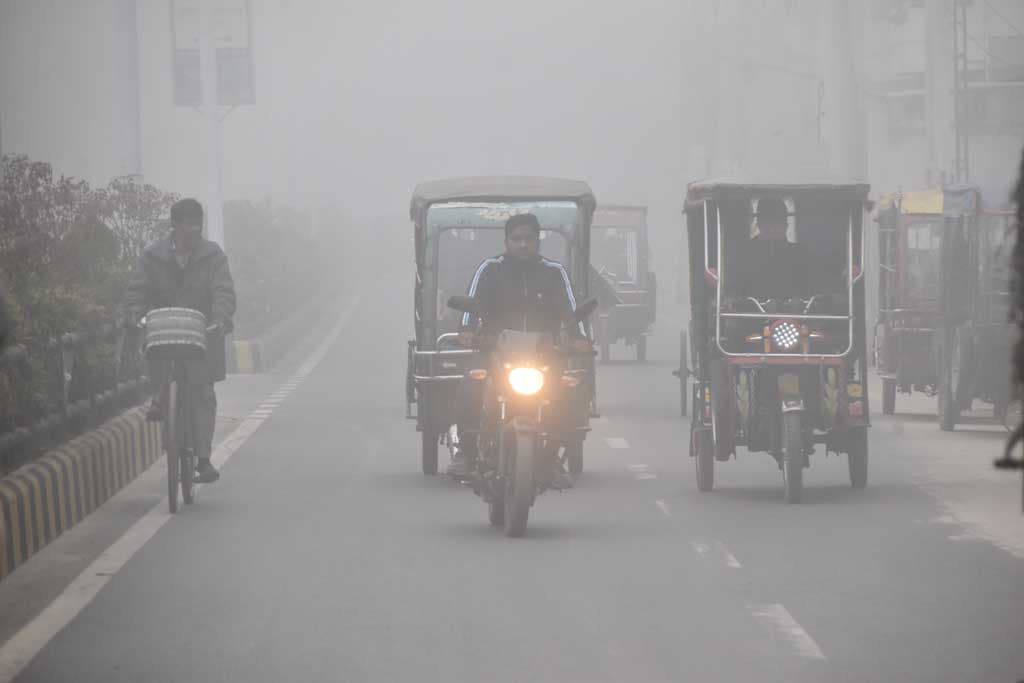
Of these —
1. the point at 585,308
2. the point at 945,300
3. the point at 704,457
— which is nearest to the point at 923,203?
the point at 945,300

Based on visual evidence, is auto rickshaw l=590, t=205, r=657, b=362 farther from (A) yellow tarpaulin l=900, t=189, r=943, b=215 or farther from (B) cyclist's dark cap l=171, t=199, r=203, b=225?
(B) cyclist's dark cap l=171, t=199, r=203, b=225

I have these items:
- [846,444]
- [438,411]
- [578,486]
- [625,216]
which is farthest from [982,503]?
[625,216]

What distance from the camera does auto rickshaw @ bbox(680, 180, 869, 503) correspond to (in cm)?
1482

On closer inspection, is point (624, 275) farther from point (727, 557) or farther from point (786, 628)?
point (786, 628)

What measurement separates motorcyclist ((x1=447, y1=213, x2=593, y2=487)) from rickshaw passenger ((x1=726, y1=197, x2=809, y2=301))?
2.61 meters

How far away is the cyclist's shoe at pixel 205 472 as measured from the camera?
47.9 feet

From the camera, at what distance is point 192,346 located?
14.1 meters

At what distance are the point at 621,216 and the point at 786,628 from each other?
28939mm

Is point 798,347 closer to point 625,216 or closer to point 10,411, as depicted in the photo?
point 10,411

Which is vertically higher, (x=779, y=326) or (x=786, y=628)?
(x=779, y=326)

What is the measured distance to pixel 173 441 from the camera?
45.1ft

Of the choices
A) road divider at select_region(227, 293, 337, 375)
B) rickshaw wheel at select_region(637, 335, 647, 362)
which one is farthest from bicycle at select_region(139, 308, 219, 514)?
rickshaw wheel at select_region(637, 335, 647, 362)

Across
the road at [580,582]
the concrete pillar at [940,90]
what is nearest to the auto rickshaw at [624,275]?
the concrete pillar at [940,90]

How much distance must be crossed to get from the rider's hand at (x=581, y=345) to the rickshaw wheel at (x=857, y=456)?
2.83m
